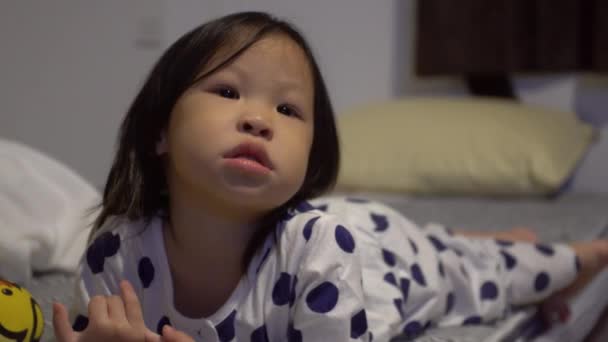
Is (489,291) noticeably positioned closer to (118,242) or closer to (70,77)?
(118,242)

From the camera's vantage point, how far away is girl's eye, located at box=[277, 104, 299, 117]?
0.69 m

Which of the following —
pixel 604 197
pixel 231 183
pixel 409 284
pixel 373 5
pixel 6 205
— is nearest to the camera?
pixel 231 183

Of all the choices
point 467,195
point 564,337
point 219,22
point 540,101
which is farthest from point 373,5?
point 219,22

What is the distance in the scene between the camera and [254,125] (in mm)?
646

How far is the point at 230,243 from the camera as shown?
0.71 metres

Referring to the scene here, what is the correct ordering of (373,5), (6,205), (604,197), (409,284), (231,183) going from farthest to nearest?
(373,5), (604,197), (6,205), (409,284), (231,183)

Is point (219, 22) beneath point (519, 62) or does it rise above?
above

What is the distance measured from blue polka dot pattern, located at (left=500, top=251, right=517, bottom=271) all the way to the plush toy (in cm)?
69

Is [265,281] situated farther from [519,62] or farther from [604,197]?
[519,62]

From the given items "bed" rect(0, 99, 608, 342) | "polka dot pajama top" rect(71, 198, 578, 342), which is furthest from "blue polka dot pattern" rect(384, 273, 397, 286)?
"bed" rect(0, 99, 608, 342)

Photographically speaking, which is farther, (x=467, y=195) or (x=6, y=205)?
(x=467, y=195)

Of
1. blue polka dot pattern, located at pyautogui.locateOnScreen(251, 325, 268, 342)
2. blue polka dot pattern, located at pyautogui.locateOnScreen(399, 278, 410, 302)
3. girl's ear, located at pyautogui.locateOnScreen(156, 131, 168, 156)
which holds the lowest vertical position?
blue polka dot pattern, located at pyautogui.locateOnScreen(399, 278, 410, 302)

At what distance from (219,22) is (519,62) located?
1.71 metres

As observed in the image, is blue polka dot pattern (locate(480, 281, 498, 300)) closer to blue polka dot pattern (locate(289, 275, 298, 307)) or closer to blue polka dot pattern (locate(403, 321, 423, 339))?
blue polka dot pattern (locate(403, 321, 423, 339))
